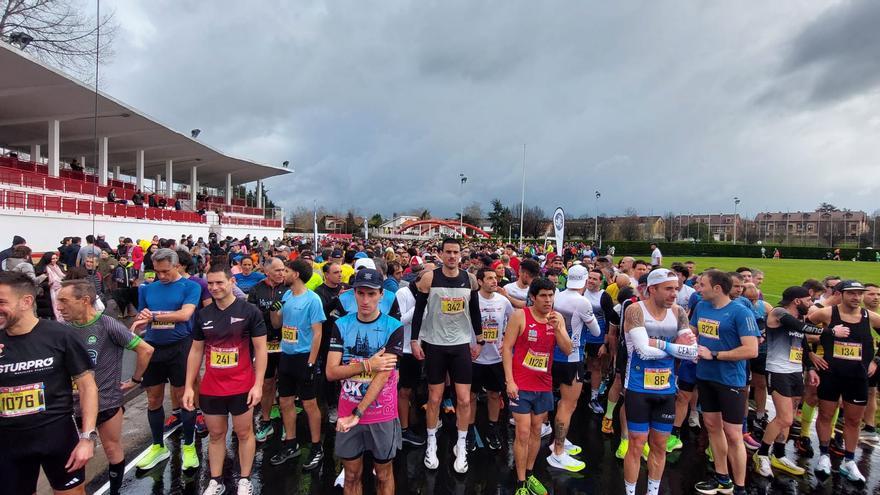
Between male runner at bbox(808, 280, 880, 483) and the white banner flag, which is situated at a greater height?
the white banner flag

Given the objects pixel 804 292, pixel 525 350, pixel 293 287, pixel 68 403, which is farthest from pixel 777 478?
pixel 68 403

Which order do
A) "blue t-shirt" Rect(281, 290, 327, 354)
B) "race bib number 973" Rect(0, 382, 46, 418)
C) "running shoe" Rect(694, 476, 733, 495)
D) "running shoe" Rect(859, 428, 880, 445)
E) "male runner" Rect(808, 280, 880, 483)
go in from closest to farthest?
"race bib number 973" Rect(0, 382, 46, 418) → "running shoe" Rect(694, 476, 733, 495) → "male runner" Rect(808, 280, 880, 483) → "blue t-shirt" Rect(281, 290, 327, 354) → "running shoe" Rect(859, 428, 880, 445)

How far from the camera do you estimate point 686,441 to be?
205 inches

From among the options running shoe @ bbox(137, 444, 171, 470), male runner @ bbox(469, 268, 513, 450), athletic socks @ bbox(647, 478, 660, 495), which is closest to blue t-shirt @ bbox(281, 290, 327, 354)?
running shoe @ bbox(137, 444, 171, 470)

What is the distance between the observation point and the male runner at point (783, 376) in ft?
14.4

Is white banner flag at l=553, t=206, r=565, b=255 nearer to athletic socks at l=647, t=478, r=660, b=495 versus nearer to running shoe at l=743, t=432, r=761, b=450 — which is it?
running shoe at l=743, t=432, r=761, b=450

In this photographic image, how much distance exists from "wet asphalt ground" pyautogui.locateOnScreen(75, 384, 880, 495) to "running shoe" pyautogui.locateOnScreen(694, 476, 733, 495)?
0.10 meters

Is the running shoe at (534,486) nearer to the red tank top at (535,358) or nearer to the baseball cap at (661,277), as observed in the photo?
the red tank top at (535,358)

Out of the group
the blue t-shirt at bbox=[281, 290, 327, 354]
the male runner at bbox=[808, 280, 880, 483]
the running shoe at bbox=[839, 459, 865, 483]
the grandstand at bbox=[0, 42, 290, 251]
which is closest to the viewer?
the running shoe at bbox=[839, 459, 865, 483]

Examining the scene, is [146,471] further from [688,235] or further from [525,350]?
[688,235]

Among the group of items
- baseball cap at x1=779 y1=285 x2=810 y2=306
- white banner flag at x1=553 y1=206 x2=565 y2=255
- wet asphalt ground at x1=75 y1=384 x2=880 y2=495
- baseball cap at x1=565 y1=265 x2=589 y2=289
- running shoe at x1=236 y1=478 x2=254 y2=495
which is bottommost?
wet asphalt ground at x1=75 y1=384 x2=880 y2=495

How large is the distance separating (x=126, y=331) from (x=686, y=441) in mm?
6278

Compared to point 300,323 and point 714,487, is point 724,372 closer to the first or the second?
point 714,487

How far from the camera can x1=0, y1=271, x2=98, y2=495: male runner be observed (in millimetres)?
2656
